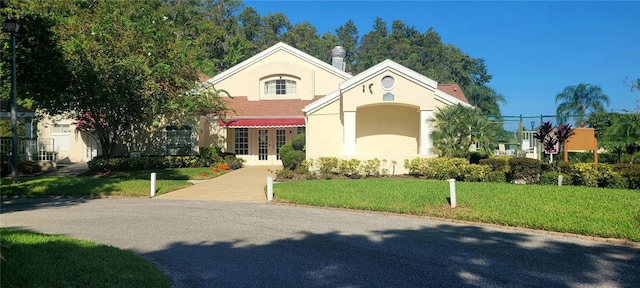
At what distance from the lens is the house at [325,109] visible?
60.8 feet

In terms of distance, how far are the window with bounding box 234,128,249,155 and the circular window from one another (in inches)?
403

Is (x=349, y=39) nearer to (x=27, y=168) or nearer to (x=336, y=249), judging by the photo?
(x=27, y=168)

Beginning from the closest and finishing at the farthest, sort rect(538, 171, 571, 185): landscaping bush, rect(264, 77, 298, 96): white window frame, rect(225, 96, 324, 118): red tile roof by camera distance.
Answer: rect(538, 171, 571, 185): landscaping bush, rect(225, 96, 324, 118): red tile roof, rect(264, 77, 298, 96): white window frame

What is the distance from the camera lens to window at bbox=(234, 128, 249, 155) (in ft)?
84.8

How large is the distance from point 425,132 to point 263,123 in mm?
9117

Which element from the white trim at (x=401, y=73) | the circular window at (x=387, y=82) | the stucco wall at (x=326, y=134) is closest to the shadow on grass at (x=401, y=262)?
the white trim at (x=401, y=73)

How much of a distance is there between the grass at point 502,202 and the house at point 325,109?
5038 mm

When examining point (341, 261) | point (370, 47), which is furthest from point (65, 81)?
point (370, 47)

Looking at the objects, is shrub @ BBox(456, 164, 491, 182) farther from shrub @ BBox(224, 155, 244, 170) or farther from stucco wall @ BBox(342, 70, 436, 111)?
shrub @ BBox(224, 155, 244, 170)

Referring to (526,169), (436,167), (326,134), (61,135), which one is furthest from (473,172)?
(61,135)

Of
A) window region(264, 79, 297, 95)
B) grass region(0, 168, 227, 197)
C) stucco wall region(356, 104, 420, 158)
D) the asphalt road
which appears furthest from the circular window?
window region(264, 79, 297, 95)

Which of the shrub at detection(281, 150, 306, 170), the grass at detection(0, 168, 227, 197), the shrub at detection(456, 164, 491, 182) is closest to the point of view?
the grass at detection(0, 168, 227, 197)

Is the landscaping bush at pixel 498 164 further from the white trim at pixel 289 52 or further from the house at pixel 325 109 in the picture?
the white trim at pixel 289 52

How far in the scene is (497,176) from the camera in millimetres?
14789
